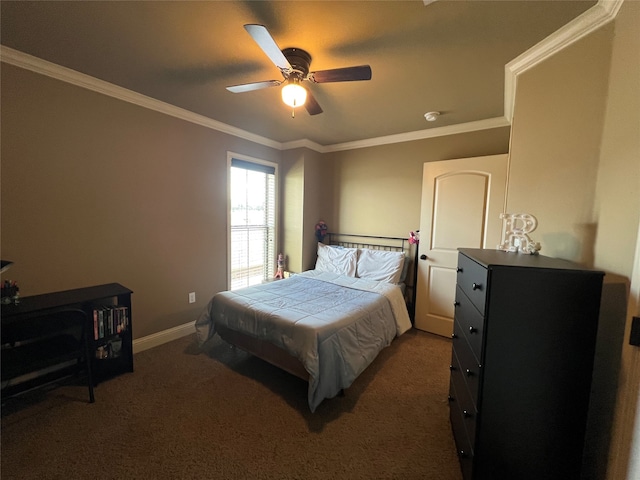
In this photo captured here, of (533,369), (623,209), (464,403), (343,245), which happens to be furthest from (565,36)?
(343,245)

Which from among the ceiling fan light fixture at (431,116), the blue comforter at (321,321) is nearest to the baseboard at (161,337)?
the blue comforter at (321,321)

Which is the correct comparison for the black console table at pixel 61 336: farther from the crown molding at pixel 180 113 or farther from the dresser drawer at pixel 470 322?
the dresser drawer at pixel 470 322

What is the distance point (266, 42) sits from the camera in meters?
1.33

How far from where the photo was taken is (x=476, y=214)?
2.76 meters

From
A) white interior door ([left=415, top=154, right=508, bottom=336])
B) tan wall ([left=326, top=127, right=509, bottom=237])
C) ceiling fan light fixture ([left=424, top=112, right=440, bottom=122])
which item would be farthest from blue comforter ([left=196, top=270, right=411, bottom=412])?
ceiling fan light fixture ([left=424, top=112, right=440, bottom=122])

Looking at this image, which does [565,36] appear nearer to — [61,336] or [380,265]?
[380,265]

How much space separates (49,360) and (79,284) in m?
0.72

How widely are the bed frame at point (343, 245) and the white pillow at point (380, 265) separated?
10.1 inches

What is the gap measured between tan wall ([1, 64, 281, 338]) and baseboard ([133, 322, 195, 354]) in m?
0.07

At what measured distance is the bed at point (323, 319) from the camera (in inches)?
70.5

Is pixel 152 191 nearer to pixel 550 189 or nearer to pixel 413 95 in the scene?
pixel 413 95

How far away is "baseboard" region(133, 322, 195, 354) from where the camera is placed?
8.29ft

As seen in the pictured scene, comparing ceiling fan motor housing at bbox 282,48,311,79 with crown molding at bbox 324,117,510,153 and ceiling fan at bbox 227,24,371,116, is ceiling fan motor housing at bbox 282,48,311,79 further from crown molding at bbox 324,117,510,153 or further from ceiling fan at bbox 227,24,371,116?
crown molding at bbox 324,117,510,153

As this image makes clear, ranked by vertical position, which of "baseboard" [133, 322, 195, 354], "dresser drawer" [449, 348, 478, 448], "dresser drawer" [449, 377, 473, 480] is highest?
"dresser drawer" [449, 348, 478, 448]
